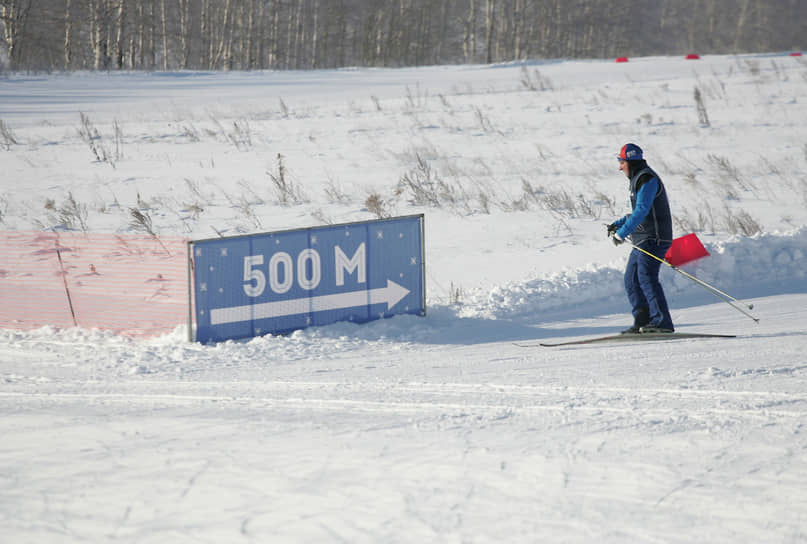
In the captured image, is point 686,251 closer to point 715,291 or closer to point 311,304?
point 715,291

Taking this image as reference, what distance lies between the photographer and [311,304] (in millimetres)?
7781

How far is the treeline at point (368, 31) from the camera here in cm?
3872

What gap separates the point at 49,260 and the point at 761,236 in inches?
390

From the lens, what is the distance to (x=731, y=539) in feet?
11.6

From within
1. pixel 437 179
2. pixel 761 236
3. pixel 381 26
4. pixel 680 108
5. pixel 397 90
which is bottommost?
pixel 761 236

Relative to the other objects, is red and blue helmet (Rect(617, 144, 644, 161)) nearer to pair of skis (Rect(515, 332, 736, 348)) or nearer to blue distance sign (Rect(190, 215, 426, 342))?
pair of skis (Rect(515, 332, 736, 348))

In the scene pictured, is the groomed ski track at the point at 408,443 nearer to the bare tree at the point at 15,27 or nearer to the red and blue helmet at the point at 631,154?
the red and blue helmet at the point at 631,154

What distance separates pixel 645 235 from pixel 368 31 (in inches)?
1784

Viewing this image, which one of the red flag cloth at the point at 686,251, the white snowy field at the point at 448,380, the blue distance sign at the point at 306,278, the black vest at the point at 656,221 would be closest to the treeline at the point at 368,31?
the white snowy field at the point at 448,380

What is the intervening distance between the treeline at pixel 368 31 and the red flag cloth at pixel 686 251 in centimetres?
2786

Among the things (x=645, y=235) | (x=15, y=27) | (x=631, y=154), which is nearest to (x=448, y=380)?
(x=645, y=235)

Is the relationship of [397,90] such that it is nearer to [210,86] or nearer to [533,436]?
[210,86]

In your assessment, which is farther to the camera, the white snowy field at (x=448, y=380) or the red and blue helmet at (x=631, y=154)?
the red and blue helmet at (x=631, y=154)

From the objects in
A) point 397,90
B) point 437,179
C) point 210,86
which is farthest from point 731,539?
point 210,86
